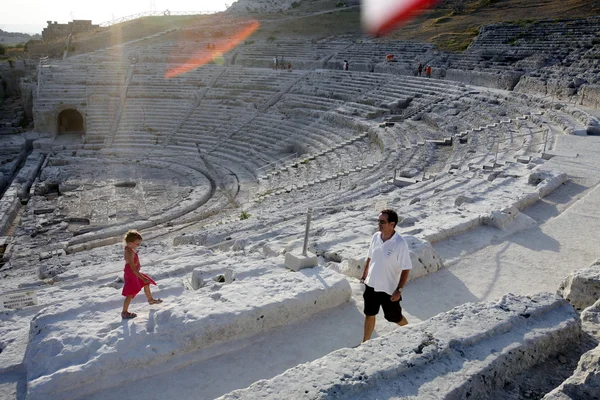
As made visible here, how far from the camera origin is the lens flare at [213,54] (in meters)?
26.6

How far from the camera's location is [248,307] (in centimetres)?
390

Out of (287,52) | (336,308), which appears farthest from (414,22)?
(336,308)

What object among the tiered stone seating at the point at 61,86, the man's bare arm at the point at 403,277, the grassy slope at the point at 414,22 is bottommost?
the tiered stone seating at the point at 61,86

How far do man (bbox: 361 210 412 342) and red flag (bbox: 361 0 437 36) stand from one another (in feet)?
95.9

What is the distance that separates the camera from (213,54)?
28922 mm

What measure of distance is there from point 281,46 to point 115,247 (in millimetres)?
22107

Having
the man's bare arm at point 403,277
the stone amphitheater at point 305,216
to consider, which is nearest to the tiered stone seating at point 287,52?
the stone amphitheater at point 305,216

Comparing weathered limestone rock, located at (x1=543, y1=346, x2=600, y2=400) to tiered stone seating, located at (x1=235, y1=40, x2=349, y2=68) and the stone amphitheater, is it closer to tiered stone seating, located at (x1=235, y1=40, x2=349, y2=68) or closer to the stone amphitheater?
the stone amphitheater

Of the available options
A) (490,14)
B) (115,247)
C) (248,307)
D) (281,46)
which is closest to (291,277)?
(248,307)

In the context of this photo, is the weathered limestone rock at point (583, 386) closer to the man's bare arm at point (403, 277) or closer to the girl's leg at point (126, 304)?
the man's bare arm at point (403, 277)

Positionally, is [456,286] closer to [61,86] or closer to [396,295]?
[396,295]

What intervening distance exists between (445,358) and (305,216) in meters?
5.68

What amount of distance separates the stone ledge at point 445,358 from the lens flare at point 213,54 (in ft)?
81.0

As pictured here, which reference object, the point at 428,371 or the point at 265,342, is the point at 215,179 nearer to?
the point at 265,342
